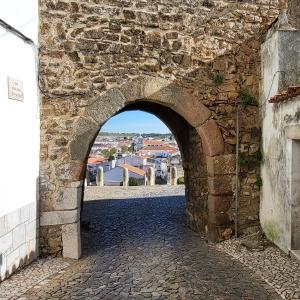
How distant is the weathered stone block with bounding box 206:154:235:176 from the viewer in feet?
19.1

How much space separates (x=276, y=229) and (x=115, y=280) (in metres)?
2.51

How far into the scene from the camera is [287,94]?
15.7ft

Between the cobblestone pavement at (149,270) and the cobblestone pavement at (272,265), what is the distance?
0.41 ft

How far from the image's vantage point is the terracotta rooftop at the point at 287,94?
181 inches

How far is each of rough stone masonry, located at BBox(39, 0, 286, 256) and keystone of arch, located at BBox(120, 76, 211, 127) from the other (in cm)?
1

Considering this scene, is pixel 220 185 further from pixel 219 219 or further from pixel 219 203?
pixel 219 219

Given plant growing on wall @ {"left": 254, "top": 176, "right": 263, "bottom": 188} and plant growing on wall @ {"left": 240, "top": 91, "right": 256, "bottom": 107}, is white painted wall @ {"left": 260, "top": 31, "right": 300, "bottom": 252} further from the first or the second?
plant growing on wall @ {"left": 240, "top": 91, "right": 256, "bottom": 107}

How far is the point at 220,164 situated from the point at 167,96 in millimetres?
1353

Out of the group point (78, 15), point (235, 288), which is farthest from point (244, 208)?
point (78, 15)

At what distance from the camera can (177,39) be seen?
5695 mm

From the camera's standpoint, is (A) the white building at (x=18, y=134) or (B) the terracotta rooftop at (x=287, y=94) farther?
(B) the terracotta rooftop at (x=287, y=94)

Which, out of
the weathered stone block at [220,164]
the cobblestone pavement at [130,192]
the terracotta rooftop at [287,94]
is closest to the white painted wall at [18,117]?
the weathered stone block at [220,164]

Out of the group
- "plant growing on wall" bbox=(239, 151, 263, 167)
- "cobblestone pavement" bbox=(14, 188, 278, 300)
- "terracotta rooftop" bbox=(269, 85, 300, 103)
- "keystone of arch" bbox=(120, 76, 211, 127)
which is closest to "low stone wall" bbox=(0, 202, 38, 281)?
"cobblestone pavement" bbox=(14, 188, 278, 300)

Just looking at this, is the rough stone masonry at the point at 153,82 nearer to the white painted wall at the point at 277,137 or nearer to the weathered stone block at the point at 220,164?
the weathered stone block at the point at 220,164
